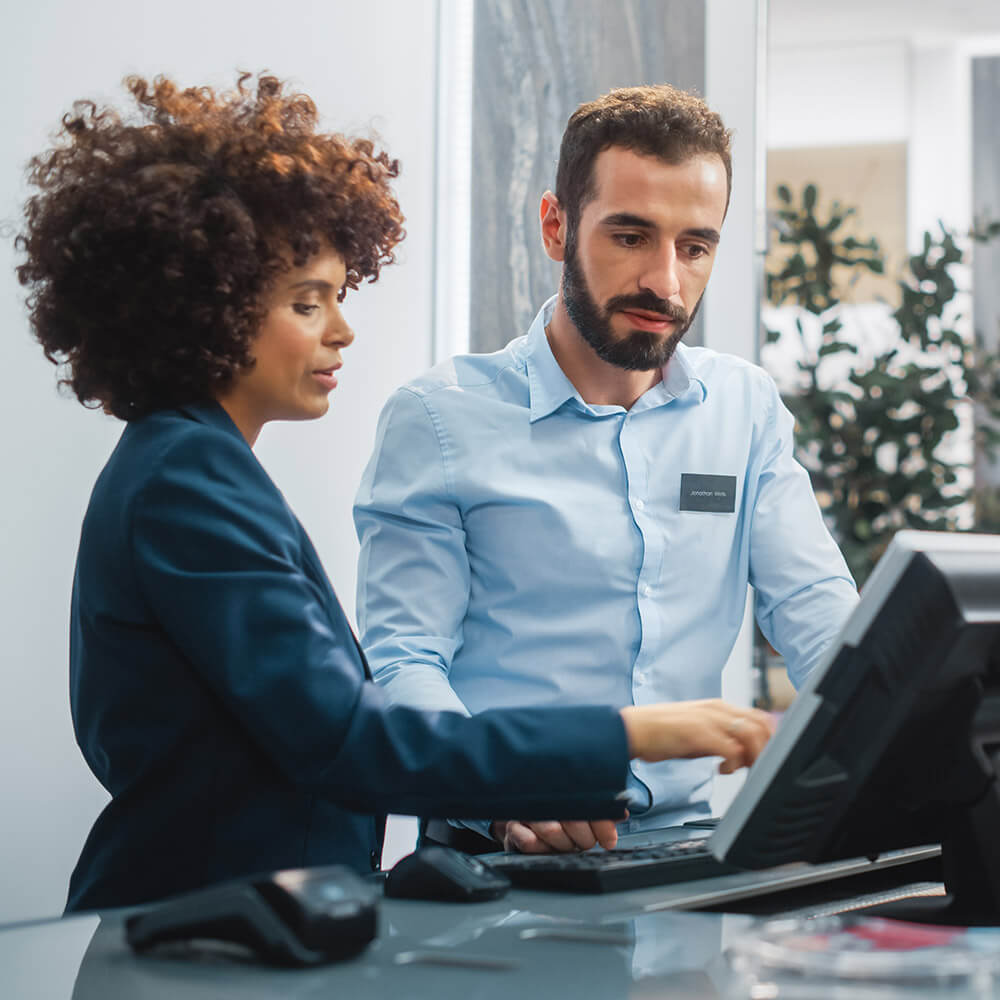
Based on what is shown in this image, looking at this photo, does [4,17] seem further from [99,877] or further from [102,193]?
[99,877]

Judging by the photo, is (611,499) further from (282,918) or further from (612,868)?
(282,918)

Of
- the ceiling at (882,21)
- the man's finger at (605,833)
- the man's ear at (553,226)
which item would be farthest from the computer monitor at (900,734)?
the ceiling at (882,21)

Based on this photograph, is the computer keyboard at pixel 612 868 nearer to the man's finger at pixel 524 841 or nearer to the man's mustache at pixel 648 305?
the man's finger at pixel 524 841

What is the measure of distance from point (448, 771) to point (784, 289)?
353 cm

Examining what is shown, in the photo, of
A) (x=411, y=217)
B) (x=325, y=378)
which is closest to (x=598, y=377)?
(x=325, y=378)

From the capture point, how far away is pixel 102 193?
1173 millimetres

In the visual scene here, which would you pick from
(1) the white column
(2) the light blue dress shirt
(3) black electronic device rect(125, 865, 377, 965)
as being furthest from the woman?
(1) the white column

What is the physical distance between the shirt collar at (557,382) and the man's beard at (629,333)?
55mm

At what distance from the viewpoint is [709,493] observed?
1.78 m

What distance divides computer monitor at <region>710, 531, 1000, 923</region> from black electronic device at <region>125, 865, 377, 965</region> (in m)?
0.28

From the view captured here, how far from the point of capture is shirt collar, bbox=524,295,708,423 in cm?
177

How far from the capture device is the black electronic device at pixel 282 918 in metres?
0.75

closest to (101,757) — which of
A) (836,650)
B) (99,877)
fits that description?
(99,877)

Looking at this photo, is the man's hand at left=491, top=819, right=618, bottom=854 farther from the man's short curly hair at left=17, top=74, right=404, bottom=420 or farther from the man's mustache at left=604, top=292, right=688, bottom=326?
the man's mustache at left=604, top=292, right=688, bottom=326
